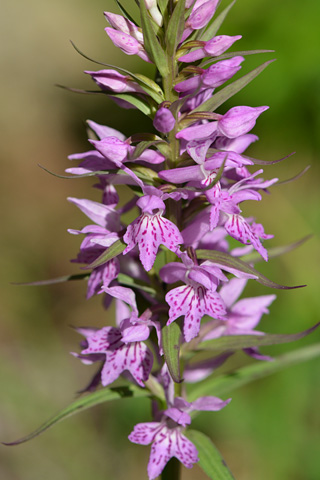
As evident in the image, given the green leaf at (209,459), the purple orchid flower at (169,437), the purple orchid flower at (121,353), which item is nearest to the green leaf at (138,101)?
the purple orchid flower at (121,353)

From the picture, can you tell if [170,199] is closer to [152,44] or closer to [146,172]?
[146,172]

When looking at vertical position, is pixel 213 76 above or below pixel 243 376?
above

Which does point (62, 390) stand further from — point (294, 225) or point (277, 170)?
point (277, 170)

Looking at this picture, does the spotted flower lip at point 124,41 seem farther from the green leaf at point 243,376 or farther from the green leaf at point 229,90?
the green leaf at point 243,376

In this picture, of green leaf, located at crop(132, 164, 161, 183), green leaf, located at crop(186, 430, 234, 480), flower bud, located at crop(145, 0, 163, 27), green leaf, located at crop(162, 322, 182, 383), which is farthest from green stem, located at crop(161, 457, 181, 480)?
flower bud, located at crop(145, 0, 163, 27)

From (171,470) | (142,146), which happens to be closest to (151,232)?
(142,146)

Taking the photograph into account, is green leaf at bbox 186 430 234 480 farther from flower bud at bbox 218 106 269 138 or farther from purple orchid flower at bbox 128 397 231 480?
flower bud at bbox 218 106 269 138
